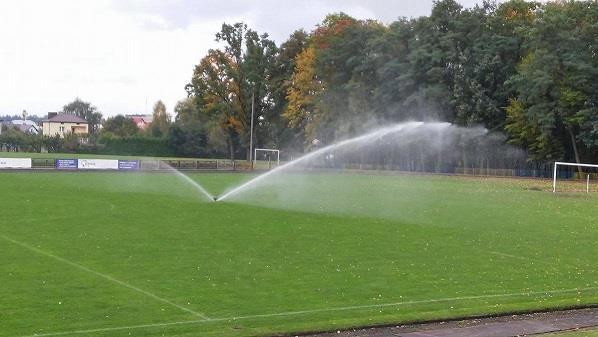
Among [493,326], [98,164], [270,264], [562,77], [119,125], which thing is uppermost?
[562,77]

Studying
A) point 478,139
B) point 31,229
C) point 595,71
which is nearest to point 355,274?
point 31,229

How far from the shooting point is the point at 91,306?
15375 mm

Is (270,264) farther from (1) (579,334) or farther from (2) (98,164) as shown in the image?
(2) (98,164)

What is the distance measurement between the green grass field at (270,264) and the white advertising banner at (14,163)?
37.1m

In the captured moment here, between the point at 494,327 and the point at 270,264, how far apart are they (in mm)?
8095

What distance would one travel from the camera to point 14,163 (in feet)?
244

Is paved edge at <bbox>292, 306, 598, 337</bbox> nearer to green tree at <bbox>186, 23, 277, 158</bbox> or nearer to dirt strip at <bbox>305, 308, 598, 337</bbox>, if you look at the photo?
dirt strip at <bbox>305, 308, 598, 337</bbox>

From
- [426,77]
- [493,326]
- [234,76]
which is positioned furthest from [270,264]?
[234,76]

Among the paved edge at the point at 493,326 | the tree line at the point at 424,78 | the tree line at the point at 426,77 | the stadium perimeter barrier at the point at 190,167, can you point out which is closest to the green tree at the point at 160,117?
the tree line at the point at 424,78

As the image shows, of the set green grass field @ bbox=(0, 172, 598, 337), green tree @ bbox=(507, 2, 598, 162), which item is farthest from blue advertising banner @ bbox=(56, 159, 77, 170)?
green tree @ bbox=(507, 2, 598, 162)

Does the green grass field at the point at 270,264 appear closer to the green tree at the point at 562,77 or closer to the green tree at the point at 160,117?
the green tree at the point at 562,77

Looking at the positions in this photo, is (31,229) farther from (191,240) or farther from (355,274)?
(355,274)

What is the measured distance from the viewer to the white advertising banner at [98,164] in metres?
79.1

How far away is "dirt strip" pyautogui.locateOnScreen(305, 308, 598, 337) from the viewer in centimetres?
1319
